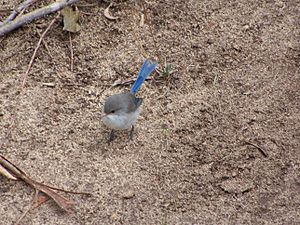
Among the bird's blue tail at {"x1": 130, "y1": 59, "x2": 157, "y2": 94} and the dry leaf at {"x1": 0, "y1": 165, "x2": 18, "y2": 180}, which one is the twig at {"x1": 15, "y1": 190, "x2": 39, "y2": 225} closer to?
the dry leaf at {"x1": 0, "y1": 165, "x2": 18, "y2": 180}

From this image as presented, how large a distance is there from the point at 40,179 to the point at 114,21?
1.49 meters

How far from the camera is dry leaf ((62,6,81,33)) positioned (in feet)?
14.1

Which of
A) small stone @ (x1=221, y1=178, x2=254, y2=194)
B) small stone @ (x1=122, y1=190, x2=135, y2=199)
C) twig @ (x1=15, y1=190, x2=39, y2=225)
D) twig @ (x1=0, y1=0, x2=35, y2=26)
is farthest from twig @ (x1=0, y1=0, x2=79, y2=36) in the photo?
small stone @ (x1=221, y1=178, x2=254, y2=194)

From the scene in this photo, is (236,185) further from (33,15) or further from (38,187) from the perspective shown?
(33,15)

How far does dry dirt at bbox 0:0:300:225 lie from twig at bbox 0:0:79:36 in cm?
9

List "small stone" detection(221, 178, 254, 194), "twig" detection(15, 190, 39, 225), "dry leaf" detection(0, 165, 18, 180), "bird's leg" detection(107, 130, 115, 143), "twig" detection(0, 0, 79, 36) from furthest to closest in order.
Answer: "twig" detection(0, 0, 79, 36), "bird's leg" detection(107, 130, 115, 143), "small stone" detection(221, 178, 254, 194), "dry leaf" detection(0, 165, 18, 180), "twig" detection(15, 190, 39, 225)

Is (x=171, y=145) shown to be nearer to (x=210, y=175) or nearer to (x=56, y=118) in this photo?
(x=210, y=175)

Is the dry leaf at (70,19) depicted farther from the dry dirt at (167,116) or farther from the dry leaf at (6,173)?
the dry leaf at (6,173)

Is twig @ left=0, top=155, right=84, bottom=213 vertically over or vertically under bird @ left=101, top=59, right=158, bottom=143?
under

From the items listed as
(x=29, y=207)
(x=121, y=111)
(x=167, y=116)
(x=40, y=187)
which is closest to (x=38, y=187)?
(x=40, y=187)

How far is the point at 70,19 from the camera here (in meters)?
4.30

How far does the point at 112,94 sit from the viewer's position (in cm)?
406

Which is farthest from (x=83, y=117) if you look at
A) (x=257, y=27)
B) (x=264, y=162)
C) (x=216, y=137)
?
(x=257, y=27)

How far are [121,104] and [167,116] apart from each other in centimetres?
39
